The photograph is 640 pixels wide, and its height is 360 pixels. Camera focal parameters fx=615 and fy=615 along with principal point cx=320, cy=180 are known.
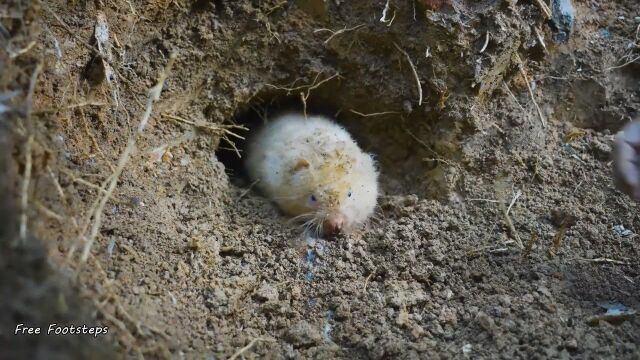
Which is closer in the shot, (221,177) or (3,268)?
(3,268)

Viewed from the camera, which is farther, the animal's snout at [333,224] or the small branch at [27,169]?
the animal's snout at [333,224]

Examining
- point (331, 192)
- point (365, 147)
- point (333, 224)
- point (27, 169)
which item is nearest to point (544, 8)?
point (365, 147)

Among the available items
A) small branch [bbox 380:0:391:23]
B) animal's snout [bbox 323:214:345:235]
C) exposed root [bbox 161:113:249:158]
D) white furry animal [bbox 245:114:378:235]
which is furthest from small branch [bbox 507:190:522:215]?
exposed root [bbox 161:113:249:158]

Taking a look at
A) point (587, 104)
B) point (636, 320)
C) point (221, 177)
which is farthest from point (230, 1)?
point (636, 320)

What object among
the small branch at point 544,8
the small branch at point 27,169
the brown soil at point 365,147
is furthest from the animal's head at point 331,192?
the small branch at point 27,169

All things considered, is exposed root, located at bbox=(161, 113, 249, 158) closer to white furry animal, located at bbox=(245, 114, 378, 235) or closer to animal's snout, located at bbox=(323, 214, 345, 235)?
white furry animal, located at bbox=(245, 114, 378, 235)

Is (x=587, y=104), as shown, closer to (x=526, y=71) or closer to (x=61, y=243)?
(x=526, y=71)

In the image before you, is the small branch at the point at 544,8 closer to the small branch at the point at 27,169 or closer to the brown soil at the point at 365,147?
the brown soil at the point at 365,147
